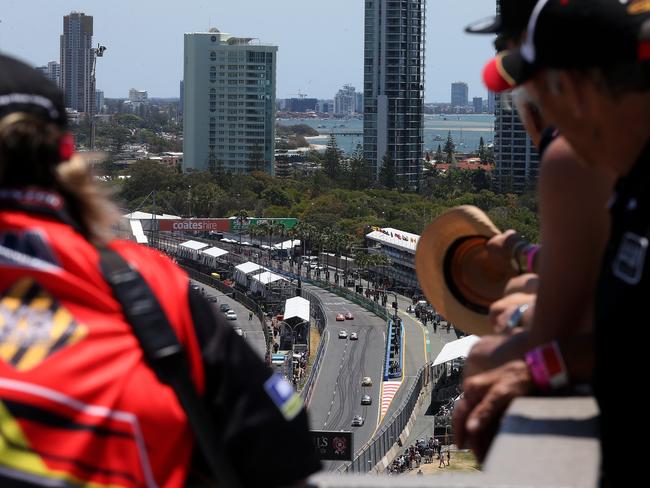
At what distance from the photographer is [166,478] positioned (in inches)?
41.9

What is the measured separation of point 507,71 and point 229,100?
267 ft

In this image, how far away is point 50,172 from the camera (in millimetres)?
1139

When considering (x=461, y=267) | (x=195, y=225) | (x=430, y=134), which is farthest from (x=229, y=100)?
(x=430, y=134)

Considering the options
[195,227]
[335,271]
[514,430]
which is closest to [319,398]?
[335,271]

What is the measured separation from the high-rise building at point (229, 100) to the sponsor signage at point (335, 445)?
202 ft

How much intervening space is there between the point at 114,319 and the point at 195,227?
5294 cm

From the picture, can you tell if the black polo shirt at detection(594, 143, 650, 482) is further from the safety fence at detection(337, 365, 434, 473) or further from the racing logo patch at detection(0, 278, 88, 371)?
the safety fence at detection(337, 365, 434, 473)

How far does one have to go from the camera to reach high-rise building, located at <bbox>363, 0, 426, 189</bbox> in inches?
2815

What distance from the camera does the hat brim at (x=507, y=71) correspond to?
1.36 metres

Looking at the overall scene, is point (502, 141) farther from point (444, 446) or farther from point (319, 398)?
point (444, 446)

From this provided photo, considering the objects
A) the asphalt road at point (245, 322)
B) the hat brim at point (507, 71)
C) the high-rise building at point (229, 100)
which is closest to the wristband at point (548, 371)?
the hat brim at point (507, 71)

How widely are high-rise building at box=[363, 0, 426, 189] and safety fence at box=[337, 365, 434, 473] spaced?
4514 centimetres

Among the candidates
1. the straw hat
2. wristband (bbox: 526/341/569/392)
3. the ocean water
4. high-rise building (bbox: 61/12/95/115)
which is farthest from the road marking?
the ocean water

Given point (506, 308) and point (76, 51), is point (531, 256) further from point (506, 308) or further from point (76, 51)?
point (76, 51)
